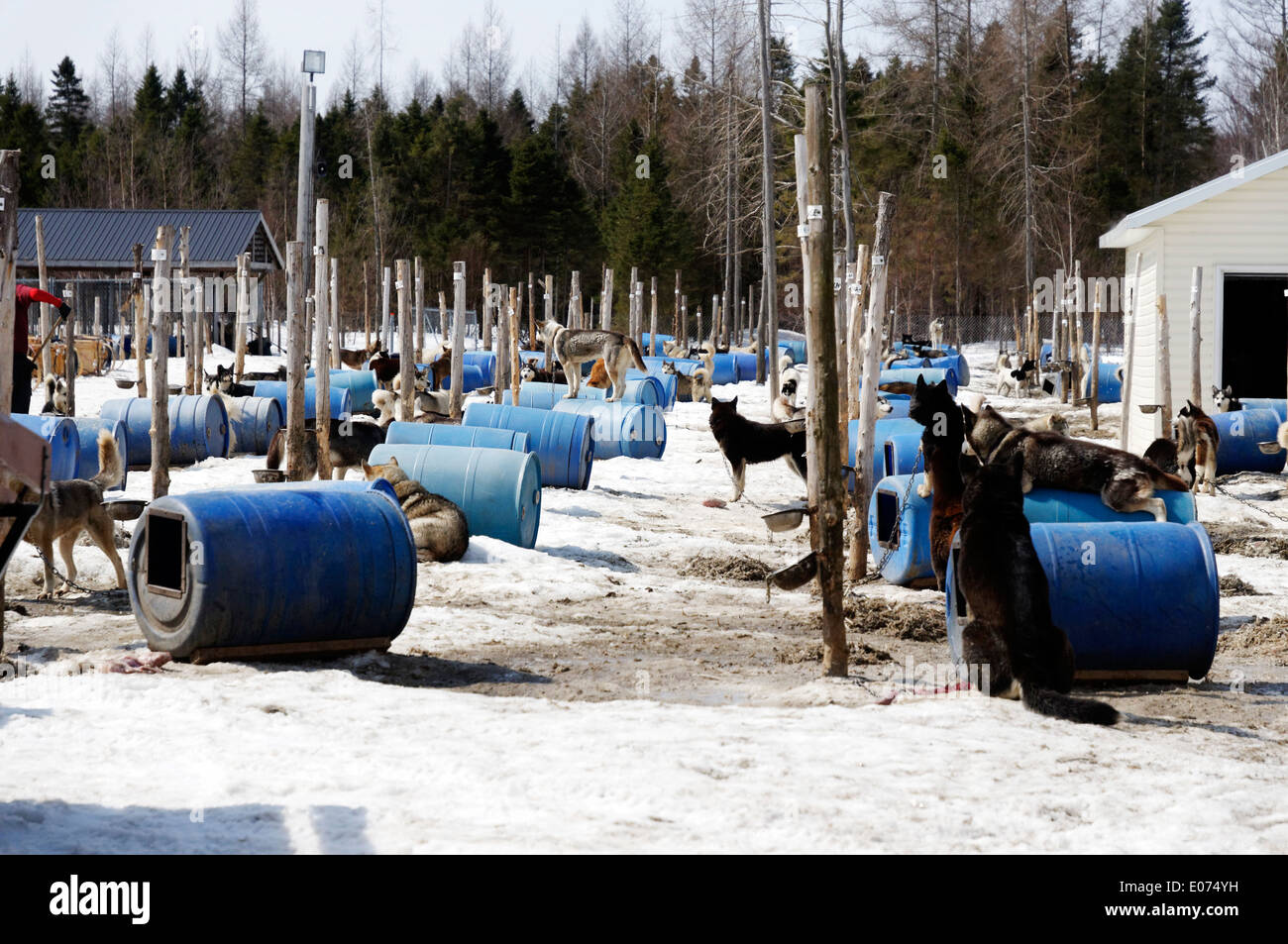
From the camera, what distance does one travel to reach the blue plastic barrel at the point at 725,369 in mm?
38062

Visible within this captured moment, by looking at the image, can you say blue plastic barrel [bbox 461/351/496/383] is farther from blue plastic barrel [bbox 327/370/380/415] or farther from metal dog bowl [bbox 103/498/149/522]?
metal dog bowl [bbox 103/498/149/522]

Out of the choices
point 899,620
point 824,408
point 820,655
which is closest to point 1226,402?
point 899,620

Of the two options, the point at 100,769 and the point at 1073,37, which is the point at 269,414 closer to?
the point at 100,769

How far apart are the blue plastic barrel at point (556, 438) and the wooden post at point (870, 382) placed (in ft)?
16.4

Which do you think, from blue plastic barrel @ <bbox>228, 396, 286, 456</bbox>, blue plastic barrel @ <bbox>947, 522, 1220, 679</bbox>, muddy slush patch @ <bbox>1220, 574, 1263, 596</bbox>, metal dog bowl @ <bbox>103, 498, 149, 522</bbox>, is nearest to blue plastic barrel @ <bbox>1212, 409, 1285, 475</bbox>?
muddy slush patch @ <bbox>1220, 574, 1263, 596</bbox>

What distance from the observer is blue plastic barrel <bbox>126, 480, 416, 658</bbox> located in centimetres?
751

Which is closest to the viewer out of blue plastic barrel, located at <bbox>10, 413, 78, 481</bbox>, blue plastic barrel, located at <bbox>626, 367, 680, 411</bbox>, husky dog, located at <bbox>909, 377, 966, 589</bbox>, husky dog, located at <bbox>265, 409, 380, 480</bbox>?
husky dog, located at <bbox>909, 377, 966, 589</bbox>

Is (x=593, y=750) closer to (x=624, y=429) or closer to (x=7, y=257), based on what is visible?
(x=7, y=257)

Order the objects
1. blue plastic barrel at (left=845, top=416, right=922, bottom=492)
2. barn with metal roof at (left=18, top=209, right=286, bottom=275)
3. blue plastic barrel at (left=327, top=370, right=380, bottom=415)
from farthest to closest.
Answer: barn with metal roof at (left=18, top=209, right=286, bottom=275) → blue plastic barrel at (left=327, top=370, right=380, bottom=415) → blue plastic barrel at (left=845, top=416, right=922, bottom=492)

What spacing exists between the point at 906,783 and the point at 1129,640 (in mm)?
2788

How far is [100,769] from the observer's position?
5.25 meters

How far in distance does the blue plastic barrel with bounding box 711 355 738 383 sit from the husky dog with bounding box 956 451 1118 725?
30494 millimetres

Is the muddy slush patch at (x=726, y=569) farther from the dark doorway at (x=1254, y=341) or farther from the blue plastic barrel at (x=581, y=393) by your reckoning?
the dark doorway at (x=1254, y=341)

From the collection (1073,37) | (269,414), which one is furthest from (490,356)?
(1073,37)
